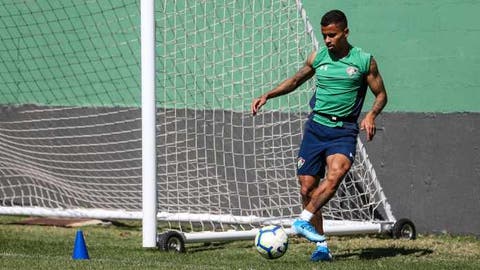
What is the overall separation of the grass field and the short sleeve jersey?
1.20 meters

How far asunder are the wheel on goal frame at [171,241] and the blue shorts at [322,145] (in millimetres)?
1272

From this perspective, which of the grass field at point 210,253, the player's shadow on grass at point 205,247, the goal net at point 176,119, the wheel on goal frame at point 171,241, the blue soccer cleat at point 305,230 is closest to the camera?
the grass field at point 210,253

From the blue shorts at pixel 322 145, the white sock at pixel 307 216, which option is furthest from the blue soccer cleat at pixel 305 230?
the blue shorts at pixel 322 145

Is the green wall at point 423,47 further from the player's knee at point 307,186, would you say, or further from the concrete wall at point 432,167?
the player's knee at point 307,186

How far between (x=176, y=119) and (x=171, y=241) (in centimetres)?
209

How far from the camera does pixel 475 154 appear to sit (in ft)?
37.0

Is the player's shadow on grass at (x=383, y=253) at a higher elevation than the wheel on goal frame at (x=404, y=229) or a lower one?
lower

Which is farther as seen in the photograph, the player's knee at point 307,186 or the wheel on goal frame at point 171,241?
the wheel on goal frame at point 171,241

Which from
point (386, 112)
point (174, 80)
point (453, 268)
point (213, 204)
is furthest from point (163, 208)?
point (453, 268)

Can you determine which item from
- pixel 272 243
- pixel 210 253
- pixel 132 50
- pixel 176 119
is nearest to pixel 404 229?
pixel 210 253

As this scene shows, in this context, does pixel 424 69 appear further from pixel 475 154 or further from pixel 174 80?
pixel 174 80

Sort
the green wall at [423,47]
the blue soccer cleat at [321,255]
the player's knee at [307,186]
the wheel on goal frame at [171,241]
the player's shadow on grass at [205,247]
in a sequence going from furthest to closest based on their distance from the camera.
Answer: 1. the green wall at [423,47]
2. the player's shadow on grass at [205,247]
3. the wheel on goal frame at [171,241]
4. the player's knee at [307,186]
5. the blue soccer cleat at [321,255]

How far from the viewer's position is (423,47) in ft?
38.0

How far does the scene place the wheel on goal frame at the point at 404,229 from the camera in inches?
440
